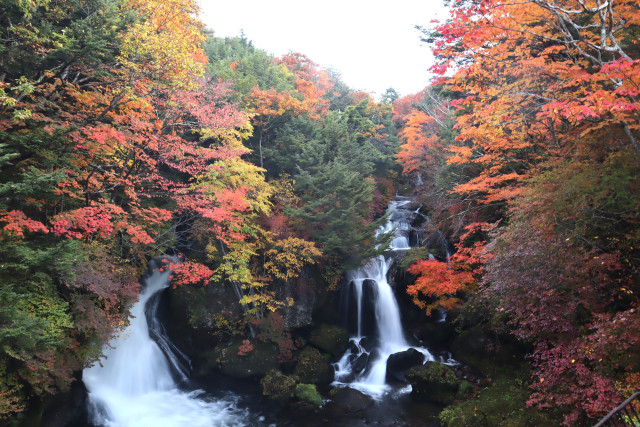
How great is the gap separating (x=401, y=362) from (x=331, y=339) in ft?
11.3

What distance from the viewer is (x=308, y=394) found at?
13.2 m

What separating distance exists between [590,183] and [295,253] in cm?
1186

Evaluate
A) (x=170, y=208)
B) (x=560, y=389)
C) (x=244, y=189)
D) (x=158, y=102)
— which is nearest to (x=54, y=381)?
(x=170, y=208)

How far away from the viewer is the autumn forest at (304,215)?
24.3 ft

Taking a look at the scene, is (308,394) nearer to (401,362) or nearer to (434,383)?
(401,362)

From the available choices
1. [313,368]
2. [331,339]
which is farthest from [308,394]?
[331,339]

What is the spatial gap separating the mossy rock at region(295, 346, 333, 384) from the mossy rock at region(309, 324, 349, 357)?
60cm

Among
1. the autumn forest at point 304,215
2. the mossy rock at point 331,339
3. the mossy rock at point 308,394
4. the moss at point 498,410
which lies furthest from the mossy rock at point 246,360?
the moss at point 498,410

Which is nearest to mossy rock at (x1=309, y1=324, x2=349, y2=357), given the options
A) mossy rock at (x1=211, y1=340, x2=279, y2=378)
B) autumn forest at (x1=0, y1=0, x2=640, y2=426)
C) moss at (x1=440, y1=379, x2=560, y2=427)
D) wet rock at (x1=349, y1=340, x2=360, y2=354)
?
autumn forest at (x1=0, y1=0, x2=640, y2=426)

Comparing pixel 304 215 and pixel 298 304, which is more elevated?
pixel 304 215

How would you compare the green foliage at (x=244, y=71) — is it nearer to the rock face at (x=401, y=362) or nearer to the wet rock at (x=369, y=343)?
the wet rock at (x=369, y=343)

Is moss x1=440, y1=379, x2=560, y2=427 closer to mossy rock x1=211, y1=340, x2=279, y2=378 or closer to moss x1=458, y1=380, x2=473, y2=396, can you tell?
moss x1=458, y1=380, x2=473, y2=396

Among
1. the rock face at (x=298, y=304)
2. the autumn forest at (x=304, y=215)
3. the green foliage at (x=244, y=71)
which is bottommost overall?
the rock face at (x=298, y=304)

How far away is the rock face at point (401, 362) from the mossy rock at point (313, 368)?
2.69 meters
